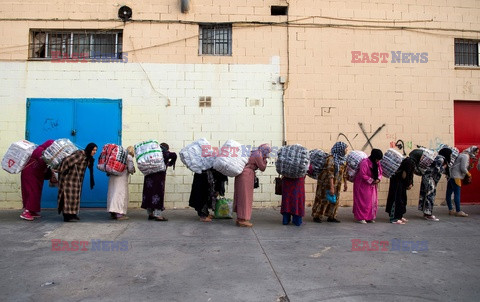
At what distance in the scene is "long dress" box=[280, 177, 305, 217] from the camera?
6590 mm

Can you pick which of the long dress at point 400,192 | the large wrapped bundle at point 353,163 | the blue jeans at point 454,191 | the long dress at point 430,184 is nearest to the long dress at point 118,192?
the large wrapped bundle at point 353,163

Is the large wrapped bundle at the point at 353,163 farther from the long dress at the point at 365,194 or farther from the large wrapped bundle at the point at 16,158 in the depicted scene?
the large wrapped bundle at the point at 16,158

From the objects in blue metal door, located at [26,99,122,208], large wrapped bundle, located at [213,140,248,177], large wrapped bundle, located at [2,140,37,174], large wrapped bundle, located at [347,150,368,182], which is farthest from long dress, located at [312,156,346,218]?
large wrapped bundle, located at [2,140,37,174]

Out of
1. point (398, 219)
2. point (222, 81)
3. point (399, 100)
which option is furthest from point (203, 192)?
point (399, 100)

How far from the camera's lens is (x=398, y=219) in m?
7.19

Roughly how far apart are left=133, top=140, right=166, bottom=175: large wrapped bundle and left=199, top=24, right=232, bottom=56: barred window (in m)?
3.19

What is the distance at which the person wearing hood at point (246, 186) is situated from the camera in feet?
21.5

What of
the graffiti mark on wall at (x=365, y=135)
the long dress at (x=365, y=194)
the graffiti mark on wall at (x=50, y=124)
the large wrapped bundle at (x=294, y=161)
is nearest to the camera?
the large wrapped bundle at (x=294, y=161)

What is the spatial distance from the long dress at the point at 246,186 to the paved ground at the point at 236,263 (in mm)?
353

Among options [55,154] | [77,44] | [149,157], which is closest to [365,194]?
[149,157]

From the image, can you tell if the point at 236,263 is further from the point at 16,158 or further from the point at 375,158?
the point at 16,158

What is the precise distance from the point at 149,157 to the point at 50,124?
10.4 ft

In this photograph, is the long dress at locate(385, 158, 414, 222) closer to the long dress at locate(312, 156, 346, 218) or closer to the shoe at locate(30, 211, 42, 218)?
the long dress at locate(312, 156, 346, 218)

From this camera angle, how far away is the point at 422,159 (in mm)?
7492
